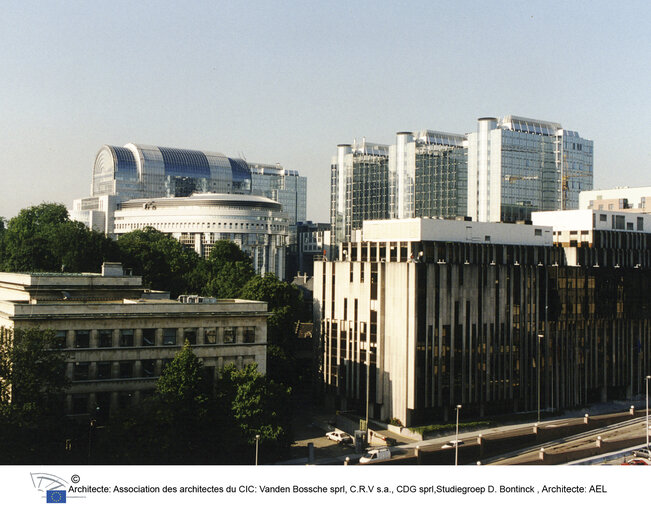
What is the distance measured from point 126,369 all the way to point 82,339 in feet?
13.8

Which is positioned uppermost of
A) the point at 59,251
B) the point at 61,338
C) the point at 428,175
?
the point at 428,175

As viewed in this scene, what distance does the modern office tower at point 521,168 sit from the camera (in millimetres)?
154250

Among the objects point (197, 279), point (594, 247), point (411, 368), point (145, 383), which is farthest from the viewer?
point (197, 279)

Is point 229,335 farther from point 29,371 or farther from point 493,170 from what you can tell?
point 493,170

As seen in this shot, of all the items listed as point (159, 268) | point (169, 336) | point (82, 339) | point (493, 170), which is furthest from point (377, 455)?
point (493, 170)

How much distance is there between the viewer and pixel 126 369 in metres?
59.1

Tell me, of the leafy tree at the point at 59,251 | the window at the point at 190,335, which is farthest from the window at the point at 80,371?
the leafy tree at the point at 59,251

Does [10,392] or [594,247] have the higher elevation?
[594,247]

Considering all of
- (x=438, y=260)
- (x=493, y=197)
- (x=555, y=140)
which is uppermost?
(x=555, y=140)

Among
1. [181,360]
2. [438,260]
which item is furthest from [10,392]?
[438,260]

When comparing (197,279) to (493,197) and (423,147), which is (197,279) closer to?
(493,197)

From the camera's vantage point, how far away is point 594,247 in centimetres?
8894
